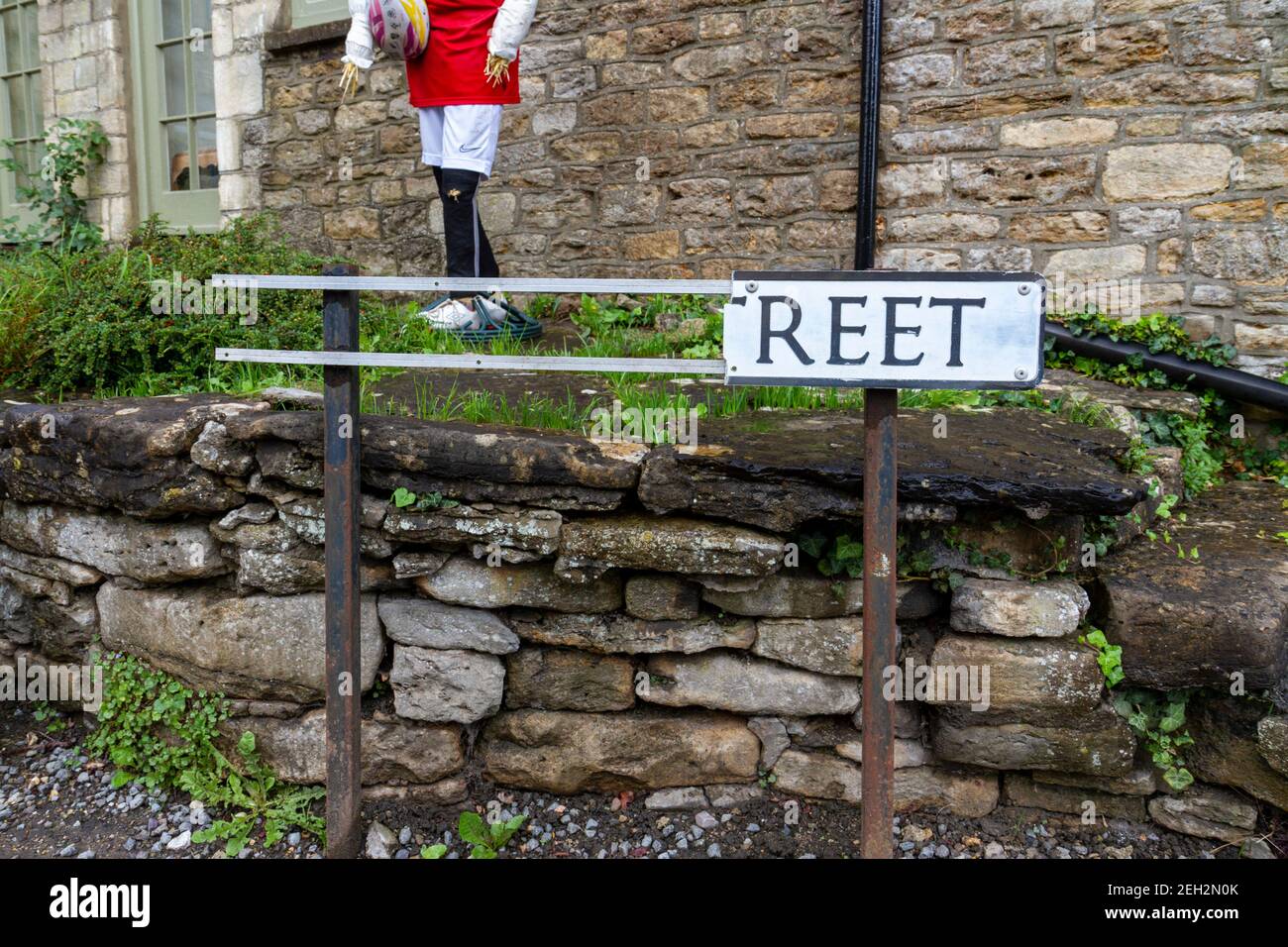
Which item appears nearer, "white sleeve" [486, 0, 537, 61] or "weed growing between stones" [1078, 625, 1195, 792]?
"weed growing between stones" [1078, 625, 1195, 792]

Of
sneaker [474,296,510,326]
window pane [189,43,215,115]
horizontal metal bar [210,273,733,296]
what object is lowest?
horizontal metal bar [210,273,733,296]

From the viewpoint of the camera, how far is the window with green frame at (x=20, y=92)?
7715 mm

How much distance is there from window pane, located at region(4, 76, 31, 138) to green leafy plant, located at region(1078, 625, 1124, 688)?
8622 millimetres

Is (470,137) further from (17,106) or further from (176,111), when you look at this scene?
(17,106)

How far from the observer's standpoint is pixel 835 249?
476 cm

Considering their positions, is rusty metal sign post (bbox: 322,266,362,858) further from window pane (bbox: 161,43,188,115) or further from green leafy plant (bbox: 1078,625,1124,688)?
window pane (bbox: 161,43,188,115)

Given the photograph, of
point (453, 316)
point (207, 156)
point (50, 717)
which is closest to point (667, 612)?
point (453, 316)

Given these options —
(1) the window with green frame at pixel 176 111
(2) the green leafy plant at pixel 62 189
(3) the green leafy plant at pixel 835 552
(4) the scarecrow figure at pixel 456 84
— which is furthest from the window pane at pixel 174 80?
(3) the green leafy plant at pixel 835 552

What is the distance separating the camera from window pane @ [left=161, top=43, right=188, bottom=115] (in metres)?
6.91

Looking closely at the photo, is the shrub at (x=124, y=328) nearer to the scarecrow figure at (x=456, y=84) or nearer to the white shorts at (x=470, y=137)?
the scarecrow figure at (x=456, y=84)

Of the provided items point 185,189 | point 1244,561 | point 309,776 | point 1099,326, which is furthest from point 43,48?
point 1244,561

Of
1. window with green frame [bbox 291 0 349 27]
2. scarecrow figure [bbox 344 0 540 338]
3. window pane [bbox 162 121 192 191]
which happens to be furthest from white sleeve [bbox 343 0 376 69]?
window pane [bbox 162 121 192 191]

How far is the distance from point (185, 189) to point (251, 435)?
5204 mm
